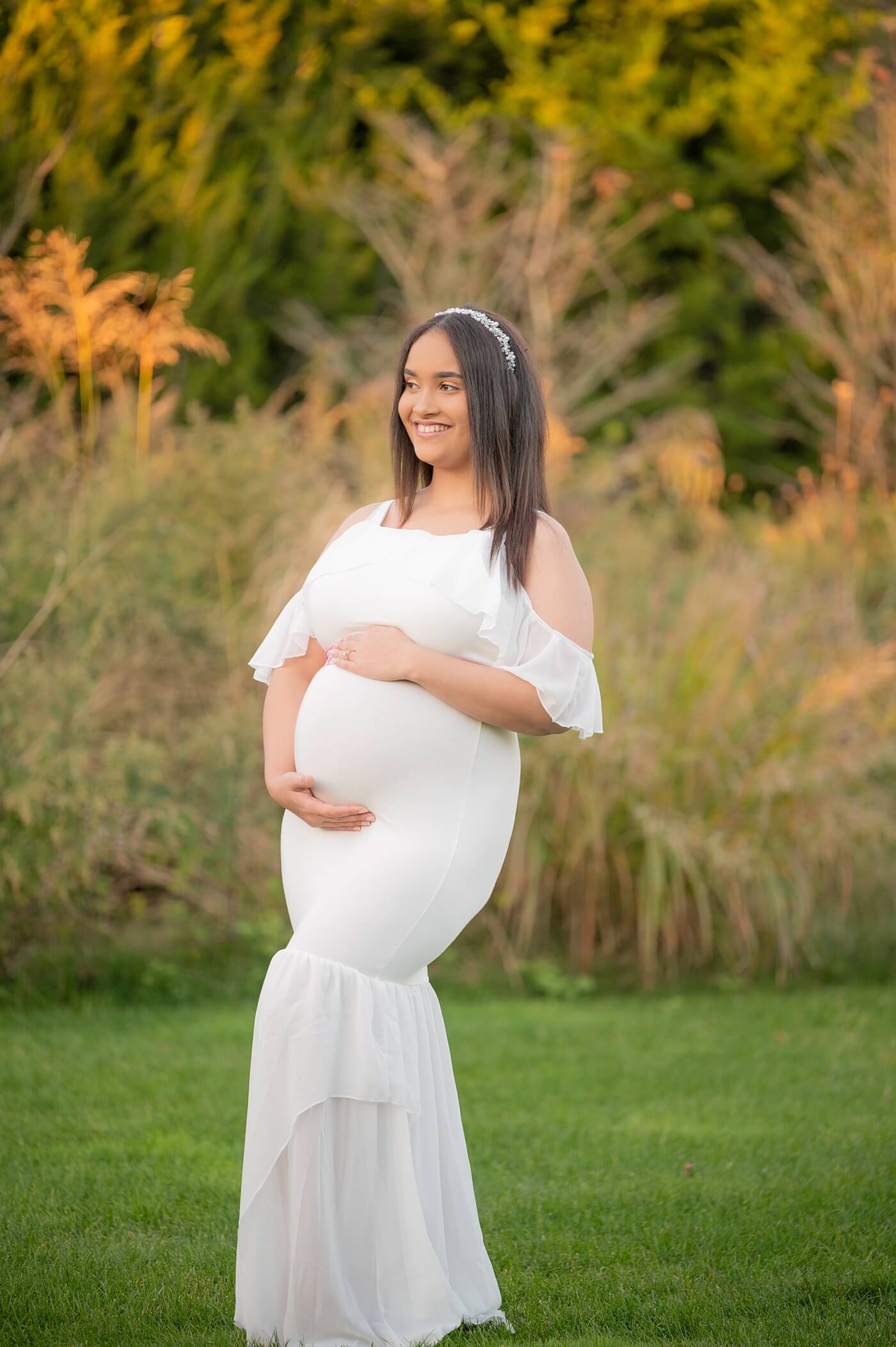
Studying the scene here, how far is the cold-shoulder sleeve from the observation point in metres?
2.78

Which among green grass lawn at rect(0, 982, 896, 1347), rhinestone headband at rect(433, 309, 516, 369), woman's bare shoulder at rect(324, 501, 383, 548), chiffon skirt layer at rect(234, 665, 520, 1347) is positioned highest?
rhinestone headband at rect(433, 309, 516, 369)

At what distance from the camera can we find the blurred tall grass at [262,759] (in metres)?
5.69

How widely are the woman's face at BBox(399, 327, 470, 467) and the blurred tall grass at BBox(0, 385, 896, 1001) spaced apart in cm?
271

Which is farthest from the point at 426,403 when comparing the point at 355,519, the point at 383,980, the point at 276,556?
the point at 276,556

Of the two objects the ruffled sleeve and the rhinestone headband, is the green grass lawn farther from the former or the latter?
the rhinestone headband

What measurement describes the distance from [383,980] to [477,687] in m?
0.60

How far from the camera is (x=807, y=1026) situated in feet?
19.2

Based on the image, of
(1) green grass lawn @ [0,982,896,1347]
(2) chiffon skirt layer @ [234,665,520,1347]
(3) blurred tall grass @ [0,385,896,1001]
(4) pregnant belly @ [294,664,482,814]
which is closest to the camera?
Answer: (2) chiffon skirt layer @ [234,665,520,1347]

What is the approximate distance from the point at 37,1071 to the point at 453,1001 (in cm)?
202

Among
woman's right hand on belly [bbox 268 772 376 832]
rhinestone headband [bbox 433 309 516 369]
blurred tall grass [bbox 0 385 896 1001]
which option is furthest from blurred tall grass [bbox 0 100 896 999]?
rhinestone headband [bbox 433 309 516 369]

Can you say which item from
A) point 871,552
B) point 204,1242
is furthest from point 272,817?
point 871,552

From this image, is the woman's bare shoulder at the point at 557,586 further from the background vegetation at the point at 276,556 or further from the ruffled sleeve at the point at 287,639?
the background vegetation at the point at 276,556

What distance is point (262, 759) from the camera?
6227 millimetres

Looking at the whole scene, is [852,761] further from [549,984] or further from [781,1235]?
[781,1235]
